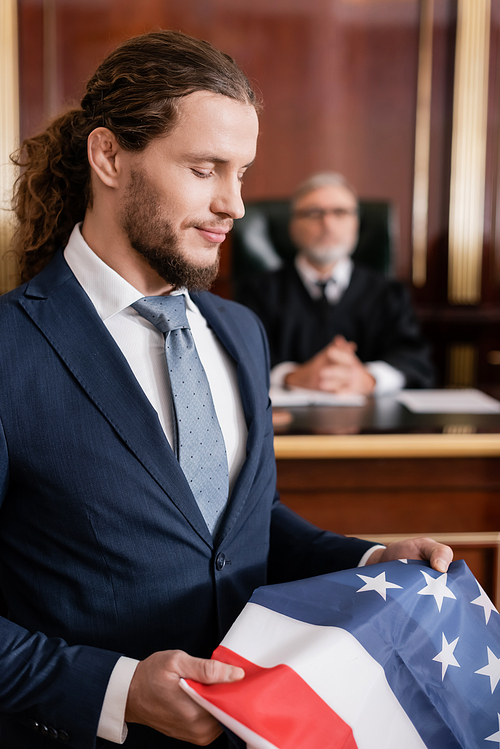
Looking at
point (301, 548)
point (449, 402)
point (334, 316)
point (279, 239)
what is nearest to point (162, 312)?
point (301, 548)

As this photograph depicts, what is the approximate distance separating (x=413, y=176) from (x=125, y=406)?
399 centimetres

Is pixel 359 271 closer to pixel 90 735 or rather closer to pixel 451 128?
pixel 451 128

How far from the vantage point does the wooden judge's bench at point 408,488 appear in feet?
6.47

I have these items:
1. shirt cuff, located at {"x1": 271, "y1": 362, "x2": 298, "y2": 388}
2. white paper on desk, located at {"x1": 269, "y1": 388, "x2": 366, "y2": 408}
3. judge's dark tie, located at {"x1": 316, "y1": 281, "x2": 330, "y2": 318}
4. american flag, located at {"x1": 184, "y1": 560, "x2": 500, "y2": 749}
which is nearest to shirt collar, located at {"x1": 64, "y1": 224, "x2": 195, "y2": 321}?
american flag, located at {"x1": 184, "y1": 560, "x2": 500, "y2": 749}

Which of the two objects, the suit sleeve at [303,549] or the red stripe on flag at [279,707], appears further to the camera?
the suit sleeve at [303,549]

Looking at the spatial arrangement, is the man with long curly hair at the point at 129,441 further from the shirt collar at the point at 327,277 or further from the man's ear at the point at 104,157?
the shirt collar at the point at 327,277

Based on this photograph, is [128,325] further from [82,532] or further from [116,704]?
[116,704]

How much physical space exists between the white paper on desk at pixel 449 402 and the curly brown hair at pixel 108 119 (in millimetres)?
1382

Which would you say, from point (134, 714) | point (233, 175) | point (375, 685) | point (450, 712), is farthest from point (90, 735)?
point (233, 175)

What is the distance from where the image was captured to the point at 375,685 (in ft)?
3.05

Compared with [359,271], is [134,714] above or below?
below

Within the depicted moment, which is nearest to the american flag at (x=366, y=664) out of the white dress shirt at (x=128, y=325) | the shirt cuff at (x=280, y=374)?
the white dress shirt at (x=128, y=325)

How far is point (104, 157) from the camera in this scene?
1.08 meters

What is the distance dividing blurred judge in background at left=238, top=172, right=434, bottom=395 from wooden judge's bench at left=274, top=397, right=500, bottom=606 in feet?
4.81
